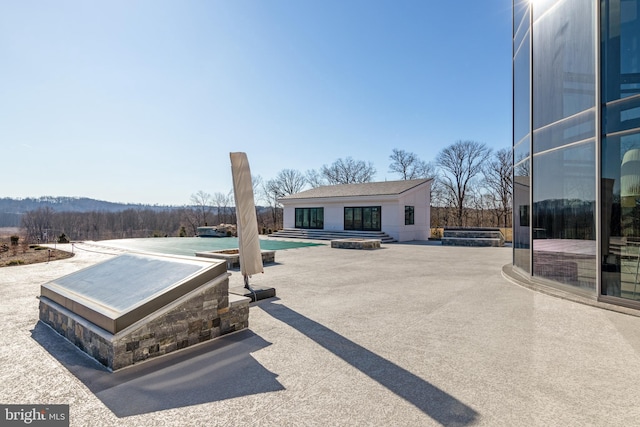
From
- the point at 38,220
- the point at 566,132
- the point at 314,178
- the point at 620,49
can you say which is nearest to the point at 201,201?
the point at 314,178

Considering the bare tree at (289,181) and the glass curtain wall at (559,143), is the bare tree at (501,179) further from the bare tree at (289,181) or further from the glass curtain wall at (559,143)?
the glass curtain wall at (559,143)

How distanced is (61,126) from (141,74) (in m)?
4.24

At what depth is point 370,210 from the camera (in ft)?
74.4

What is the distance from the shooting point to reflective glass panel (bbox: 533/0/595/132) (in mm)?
6410

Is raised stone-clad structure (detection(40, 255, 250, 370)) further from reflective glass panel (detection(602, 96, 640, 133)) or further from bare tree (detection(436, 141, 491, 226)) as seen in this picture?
bare tree (detection(436, 141, 491, 226))

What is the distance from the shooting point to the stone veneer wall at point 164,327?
3.51 meters

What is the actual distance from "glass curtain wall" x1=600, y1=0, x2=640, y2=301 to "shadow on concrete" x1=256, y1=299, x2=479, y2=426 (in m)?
5.26

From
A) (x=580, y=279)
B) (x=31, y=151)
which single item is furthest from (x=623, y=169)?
(x=31, y=151)

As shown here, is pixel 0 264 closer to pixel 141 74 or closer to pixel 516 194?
pixel 141 74

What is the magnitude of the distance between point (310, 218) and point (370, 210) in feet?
18.0

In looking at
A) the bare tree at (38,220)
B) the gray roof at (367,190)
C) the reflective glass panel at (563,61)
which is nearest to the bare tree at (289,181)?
the gray roof at (367,190)

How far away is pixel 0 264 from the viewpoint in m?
11.1

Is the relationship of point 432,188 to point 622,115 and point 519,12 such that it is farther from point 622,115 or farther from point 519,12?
point 622,115

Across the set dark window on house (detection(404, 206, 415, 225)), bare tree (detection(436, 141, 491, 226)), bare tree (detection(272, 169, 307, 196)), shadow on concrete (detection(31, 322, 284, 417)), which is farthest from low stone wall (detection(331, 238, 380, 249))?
bare tree (detection(272, 169, 307, 196))
